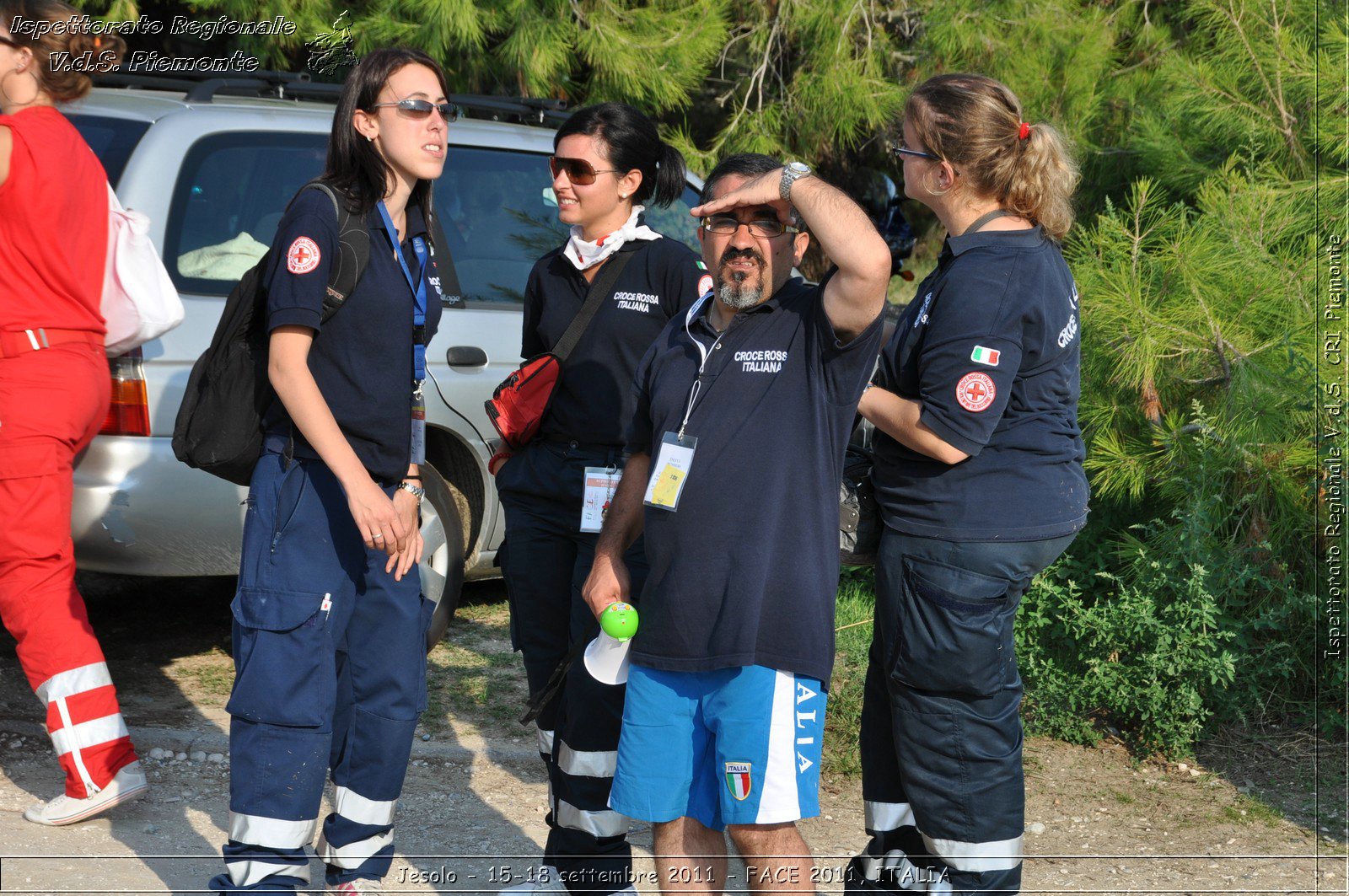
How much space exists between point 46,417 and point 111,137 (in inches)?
52.7

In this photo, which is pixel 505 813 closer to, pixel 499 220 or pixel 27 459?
pixel 27 459

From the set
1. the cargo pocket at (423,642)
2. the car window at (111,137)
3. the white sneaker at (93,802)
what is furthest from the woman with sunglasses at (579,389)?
the car window at (111,137)

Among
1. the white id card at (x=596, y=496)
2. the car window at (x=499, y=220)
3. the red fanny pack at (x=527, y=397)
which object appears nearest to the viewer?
the white id card at (x=596, y=496)

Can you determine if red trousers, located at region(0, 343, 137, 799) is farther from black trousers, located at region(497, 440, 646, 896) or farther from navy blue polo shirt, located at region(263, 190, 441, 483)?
black trousers, located at region(497, 440, 646, 896)

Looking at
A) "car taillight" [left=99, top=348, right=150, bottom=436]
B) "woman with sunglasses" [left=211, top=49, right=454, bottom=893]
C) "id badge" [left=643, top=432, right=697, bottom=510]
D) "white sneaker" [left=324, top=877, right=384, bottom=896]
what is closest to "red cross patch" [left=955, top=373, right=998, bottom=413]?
"id badge" [left=643, top=432, right=697, bottom=510]

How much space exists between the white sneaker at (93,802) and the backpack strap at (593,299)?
5.79 ft

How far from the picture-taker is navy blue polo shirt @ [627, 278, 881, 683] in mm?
2436

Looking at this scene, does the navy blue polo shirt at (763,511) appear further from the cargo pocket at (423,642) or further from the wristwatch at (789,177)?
the cargo pocket at (423,642)

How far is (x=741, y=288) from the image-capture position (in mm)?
2535

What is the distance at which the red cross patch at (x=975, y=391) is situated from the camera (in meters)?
2.59

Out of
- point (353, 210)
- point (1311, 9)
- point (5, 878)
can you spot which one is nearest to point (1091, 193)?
point (1311, 9)

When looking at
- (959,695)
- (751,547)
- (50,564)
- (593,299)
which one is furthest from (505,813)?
(751,547)

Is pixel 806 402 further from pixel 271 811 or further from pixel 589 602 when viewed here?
pixel 271 811

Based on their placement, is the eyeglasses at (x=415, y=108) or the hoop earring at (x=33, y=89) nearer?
the eyeglasses at (x=415, y=108)
